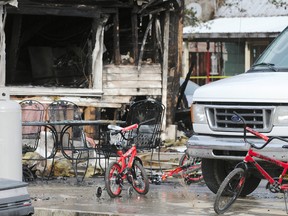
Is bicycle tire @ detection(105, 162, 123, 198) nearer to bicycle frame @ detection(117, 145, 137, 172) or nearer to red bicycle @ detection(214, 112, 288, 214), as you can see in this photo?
bicycle frame @ detection(117, 145, 137, 172)

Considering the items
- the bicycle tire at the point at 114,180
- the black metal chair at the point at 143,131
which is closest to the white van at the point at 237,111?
the bicycle tire at the point at 114,180

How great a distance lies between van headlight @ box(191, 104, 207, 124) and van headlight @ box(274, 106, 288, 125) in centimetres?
100

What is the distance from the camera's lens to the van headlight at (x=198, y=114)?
10906 mm

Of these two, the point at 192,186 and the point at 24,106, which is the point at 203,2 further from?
the point at 192,186

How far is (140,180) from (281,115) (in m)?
2.41

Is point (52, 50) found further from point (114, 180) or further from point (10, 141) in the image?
point (10, 141)

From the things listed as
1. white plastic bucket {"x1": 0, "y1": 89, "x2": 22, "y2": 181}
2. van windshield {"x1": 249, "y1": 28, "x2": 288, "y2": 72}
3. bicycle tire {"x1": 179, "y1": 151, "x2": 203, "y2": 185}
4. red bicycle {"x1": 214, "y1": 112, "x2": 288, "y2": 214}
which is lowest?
bicycle tire {"x1": 179, "y1": 151, "x2": 203, "y2": 185}

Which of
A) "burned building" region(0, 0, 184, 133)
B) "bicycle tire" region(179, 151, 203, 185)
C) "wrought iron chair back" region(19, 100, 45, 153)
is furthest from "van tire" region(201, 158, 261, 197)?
"burned building" region(0, 0, 184, 133)

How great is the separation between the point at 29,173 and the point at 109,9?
25.0 ft

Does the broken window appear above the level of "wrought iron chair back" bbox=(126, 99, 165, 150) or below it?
above

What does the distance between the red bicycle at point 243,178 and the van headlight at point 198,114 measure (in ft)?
2.28

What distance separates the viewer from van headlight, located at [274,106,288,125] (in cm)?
1015

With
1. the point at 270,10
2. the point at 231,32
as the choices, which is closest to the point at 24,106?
the point at 231,32

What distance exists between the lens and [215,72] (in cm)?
3884
